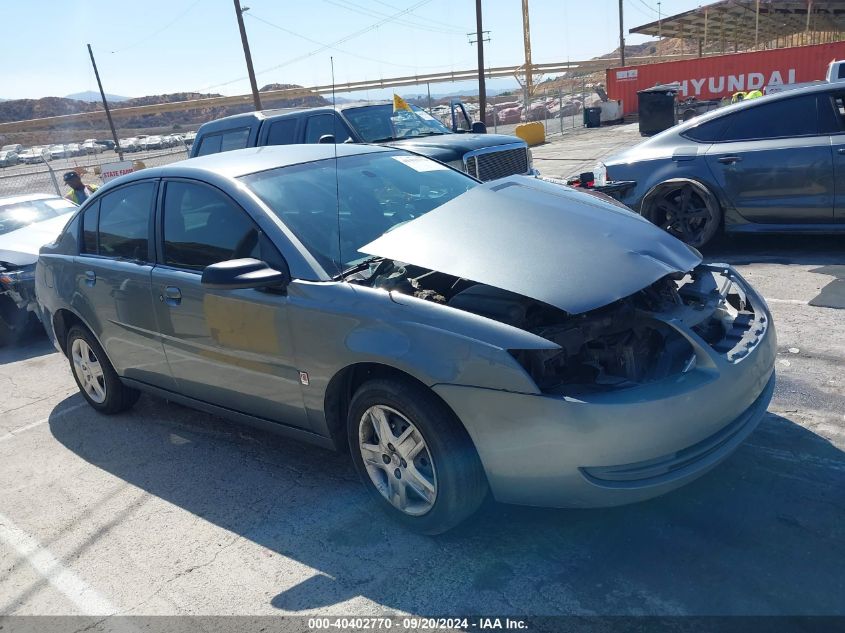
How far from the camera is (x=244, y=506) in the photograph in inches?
145

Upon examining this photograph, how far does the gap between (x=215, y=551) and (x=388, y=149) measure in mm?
2744

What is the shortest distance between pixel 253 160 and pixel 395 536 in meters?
2.32

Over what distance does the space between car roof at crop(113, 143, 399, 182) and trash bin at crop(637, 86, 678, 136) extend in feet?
65.5

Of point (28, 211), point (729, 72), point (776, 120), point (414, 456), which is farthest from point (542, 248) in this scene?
point (729, 72)

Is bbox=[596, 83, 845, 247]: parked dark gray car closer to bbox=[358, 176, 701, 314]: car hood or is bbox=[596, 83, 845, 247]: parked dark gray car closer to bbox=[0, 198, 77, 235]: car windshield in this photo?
bbox=[358, 176, 701, 314]: car hood

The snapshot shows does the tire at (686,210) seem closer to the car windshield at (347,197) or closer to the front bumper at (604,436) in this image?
the car windshield at (347,197)

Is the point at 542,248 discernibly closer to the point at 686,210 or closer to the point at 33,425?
the point at 33,425

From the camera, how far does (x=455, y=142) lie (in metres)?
9.18

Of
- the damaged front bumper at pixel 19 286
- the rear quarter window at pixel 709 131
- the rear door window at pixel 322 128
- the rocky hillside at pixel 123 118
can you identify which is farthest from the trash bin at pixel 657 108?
the rocky hillside at pixel 123 118

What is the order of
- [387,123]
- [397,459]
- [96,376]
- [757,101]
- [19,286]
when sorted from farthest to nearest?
[387,123] → [19,286] → [757,101] → [96,376] → [397,459]

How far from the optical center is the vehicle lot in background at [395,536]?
2.71 m

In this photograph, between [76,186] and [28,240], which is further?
[76,186]

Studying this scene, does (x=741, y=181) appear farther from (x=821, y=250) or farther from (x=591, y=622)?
(x=591, y=622)

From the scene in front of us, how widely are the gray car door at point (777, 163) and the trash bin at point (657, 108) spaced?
53.8ft
